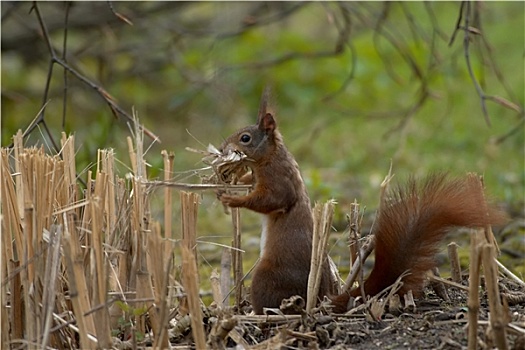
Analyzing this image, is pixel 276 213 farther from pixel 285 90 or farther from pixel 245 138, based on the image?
pixel 285 90

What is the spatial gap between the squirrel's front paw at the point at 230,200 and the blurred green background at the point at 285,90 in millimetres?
2130

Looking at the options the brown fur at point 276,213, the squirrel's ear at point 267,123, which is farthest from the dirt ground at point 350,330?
the squirrel's ear at point 267,123

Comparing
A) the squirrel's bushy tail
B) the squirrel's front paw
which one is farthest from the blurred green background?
the squirrel's bushy tail

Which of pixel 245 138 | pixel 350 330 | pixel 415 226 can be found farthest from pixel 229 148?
pixel 350 330

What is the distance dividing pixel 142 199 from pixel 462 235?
9.11ft

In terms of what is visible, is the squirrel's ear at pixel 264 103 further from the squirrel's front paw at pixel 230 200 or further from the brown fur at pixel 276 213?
the squirrel's front paw at pixel 230 200

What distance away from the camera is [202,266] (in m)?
4.91

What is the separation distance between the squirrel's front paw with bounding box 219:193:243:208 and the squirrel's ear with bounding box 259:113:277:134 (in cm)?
43

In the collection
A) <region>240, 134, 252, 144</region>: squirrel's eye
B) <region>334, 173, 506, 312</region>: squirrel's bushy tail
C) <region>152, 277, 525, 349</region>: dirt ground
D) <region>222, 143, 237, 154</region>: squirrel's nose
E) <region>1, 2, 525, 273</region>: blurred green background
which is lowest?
<region>152, 277, 525, 349</region>: dirt ground

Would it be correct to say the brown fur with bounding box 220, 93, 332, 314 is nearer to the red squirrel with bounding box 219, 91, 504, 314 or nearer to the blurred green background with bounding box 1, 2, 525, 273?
the red squirrel with bounding box 219, 91, 504, 314

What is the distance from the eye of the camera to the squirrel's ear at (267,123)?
3.91 m

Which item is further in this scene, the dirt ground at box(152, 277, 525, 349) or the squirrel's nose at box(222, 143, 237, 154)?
the squirrel's nose at box(222, 143, 237, 154)

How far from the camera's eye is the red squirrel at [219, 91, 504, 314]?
3205mm

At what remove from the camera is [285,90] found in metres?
10.2
